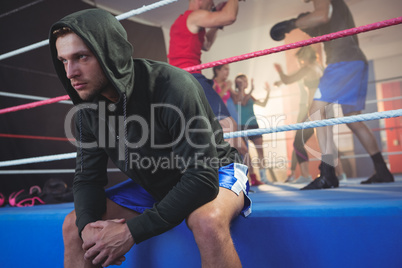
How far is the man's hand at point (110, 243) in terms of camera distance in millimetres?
620

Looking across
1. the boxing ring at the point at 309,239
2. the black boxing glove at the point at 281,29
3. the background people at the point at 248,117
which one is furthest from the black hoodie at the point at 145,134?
the background people at the point at 248,117

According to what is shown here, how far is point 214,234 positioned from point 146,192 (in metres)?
0.34

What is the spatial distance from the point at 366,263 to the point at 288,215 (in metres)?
0.16

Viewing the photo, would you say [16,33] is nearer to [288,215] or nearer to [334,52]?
[334,52]

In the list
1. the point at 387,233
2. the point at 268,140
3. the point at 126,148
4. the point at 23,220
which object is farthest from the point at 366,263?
the point at 268,140

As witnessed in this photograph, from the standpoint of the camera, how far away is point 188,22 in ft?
5.39

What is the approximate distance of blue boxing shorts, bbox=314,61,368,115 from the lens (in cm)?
186

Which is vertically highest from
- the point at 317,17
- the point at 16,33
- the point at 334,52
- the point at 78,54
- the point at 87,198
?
the point at 16,33

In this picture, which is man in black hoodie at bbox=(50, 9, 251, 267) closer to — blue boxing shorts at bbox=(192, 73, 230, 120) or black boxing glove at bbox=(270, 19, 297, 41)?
blue boxing shorts at bbox=(192, 73, 230, 120)

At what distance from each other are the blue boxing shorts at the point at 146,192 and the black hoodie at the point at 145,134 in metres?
0.04

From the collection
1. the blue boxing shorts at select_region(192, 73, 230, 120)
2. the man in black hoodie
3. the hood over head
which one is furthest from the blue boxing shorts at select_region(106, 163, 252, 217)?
the blue boxing shorts at select_region(192, 73, 230, 120)

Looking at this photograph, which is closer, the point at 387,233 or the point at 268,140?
the point at 387,233

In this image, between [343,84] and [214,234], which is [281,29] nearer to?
[343,84]

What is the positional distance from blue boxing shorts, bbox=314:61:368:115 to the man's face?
1.46m
